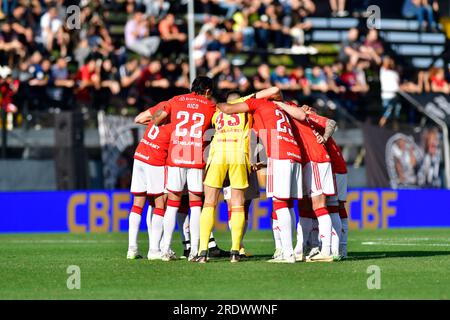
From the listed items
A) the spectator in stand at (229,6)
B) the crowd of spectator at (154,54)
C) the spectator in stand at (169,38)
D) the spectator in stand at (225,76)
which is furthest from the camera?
the spectator in stand at (229,6)

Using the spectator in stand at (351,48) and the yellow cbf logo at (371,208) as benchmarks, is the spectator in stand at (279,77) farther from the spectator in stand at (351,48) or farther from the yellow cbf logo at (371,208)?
the yellow cbf logo at (371,208)

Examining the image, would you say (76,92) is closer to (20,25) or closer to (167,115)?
(20,25)

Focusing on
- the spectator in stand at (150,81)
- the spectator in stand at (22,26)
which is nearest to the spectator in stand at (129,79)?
the spectator in stand at (150,81)

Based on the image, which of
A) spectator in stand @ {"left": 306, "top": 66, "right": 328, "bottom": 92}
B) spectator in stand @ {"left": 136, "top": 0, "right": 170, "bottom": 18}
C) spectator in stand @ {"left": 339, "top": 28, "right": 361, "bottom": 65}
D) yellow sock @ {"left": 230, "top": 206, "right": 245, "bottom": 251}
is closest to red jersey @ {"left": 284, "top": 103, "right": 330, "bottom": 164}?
yellow sock @ {"left": 230, "top": 206, "right": 245, "bottom": 251}

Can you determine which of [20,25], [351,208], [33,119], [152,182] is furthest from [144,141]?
[20,25]

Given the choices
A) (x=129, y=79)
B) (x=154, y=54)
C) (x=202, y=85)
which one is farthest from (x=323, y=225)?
(x=154, y=54)

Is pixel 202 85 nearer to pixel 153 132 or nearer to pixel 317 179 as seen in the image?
pixel 153 132

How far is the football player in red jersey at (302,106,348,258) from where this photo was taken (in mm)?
14156

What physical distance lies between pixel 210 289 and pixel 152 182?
14.9 feet

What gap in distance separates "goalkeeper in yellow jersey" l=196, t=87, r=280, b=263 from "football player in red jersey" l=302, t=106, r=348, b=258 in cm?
79

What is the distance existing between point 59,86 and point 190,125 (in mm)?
12535

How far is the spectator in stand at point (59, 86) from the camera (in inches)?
1020

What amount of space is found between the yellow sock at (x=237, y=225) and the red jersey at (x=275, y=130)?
2.61 feet
